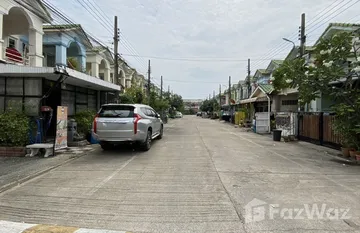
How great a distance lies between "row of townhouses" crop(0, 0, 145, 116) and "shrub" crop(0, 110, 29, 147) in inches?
38.9

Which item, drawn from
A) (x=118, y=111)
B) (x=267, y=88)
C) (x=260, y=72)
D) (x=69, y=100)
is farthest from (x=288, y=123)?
(x=260, y=72)

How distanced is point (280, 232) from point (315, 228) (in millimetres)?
579

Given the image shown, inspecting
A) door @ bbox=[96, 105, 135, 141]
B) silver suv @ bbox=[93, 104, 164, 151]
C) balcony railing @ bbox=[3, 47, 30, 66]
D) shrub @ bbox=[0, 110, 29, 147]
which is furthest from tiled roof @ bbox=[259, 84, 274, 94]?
shrub @ bbox=[0, 110, 29, 147]

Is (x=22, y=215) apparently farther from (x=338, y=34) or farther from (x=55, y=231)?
(x=338, y=34)

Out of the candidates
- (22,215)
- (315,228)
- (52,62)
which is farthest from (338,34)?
(52,62)

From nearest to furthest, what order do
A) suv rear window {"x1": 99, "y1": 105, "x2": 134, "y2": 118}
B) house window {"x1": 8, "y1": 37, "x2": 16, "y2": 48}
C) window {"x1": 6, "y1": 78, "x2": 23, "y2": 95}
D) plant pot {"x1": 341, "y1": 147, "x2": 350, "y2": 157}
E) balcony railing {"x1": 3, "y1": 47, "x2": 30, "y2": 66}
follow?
suv rear window {"x1": 99, "y1": 105, "x2": 134, "y2": 118}
plant pot {"x1": 341, "y1": 147, "x2": 350, "y2": 157}
window {"x1": 6, "y1": 78, "x2": 23, "y2": 95}
balcony railing {"x1": 3, "y1": 47, "x2": 30, "y2": 66}
house window {"x1": 8, "y1": 37, "x2": 16, "y2": 48}

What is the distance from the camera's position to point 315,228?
4125 mm

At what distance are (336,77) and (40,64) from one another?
1390 cm

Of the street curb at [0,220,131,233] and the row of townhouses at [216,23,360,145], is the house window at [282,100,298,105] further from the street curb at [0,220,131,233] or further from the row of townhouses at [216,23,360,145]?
the street curb at [0,220,131,233]

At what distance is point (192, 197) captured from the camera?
5.61 meters

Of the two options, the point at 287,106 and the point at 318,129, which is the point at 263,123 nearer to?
the point at 287,106

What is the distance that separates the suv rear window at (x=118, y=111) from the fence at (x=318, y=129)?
9.24m

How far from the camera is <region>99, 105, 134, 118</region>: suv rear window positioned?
1064cm

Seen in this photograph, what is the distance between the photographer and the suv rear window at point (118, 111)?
10.6 meters
